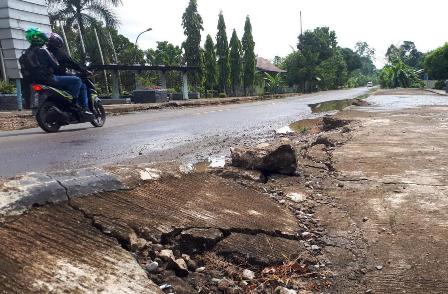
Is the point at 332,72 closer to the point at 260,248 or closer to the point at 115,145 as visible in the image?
the point at 115,145

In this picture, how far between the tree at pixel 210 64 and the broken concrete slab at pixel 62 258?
35.7 m

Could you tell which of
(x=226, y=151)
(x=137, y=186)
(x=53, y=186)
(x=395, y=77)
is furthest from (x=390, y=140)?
(x=395, y=77)

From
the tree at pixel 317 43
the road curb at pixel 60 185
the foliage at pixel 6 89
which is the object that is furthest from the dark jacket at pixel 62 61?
the tree at pixel 317 43

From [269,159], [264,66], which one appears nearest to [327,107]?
[269,159]

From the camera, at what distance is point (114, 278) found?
1.80m

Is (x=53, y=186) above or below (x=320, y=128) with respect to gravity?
above

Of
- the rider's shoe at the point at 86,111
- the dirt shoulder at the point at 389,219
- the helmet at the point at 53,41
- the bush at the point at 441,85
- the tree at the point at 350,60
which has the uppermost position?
the tree at the point at 350,60

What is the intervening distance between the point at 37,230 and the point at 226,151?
4.40 metres

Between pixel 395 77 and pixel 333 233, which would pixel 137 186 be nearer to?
pixel 333 233

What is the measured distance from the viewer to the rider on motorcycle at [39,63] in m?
7.00

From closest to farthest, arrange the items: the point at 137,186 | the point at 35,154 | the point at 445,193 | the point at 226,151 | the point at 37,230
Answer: the point at 37,230, the point at 137,186, the point at 445,193, the point at 35,154, the point at 226,151

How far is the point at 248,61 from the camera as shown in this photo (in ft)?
144

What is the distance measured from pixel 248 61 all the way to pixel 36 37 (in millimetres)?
37884

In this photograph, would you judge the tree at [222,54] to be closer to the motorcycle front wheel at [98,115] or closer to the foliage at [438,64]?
the foliage at [438,64]
